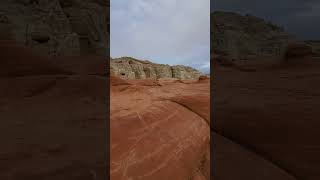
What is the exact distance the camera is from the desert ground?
4645 millimetres

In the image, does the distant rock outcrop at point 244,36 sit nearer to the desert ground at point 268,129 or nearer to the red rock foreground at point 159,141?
the desert ground at point 268,129

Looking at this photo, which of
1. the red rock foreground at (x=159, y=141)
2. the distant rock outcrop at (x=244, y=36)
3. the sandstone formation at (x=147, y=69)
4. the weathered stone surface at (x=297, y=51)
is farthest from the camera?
the sandstone formation at (x=147, y=69)

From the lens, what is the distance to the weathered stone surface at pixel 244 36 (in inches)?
1216

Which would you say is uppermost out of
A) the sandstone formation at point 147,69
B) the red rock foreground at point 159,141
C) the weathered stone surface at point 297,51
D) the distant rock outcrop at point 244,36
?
the distant rock outcrop at point 244,36

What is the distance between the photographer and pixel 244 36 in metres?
34.6
